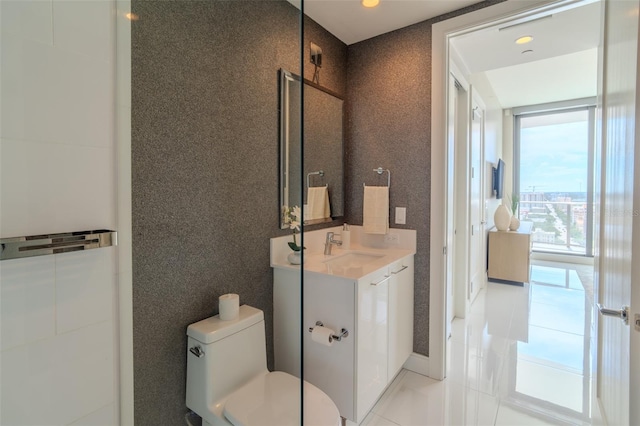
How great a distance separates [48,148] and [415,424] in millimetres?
2070

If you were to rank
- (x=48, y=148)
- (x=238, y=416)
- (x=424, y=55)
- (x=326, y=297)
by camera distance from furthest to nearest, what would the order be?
(x=424, y=55) < (x=326, y=297) < (x=238, y=416) < (x=48, y=148)

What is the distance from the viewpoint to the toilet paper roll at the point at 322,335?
4.90 ft

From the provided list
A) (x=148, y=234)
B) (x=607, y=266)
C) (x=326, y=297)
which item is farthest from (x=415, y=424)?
(x=148, y=234)

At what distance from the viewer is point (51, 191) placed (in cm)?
82

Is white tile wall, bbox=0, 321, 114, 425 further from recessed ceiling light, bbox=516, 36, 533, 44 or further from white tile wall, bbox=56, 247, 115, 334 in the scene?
recessed ceiling light, bbox=516, 36, 533, 44

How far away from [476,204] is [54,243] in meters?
3.74

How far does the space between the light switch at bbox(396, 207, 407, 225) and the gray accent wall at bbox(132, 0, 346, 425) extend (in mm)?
989

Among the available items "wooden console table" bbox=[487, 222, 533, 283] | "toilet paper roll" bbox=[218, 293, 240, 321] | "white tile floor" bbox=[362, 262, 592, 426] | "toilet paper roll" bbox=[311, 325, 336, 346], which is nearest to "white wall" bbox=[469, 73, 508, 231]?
"wooden console table" bbox=[487, 222, 533, 283]

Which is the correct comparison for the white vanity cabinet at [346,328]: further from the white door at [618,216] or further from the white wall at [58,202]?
the white door at [618,216]

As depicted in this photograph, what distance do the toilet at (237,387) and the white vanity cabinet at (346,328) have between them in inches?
9.4

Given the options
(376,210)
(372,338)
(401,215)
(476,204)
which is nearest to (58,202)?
(372,338)

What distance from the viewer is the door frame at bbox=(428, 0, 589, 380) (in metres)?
1.97

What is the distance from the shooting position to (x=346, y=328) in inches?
59.4

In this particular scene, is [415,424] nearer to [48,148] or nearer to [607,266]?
[607,266]
